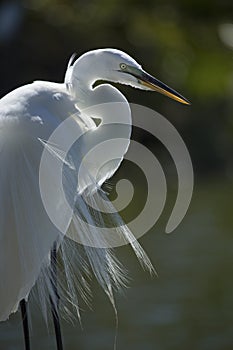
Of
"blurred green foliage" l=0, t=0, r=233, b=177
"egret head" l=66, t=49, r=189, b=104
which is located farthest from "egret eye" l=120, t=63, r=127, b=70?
"blurred green foliage" l=0, t=0, r=233, b=177

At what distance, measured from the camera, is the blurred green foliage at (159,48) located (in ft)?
25.8

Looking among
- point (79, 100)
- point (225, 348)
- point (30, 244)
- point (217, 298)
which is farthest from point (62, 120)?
point (217, 298)

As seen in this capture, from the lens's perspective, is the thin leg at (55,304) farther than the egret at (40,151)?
Yes

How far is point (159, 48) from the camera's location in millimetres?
8109

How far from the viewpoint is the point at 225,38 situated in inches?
Result: 249

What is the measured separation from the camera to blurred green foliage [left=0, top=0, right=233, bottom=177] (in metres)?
7.88

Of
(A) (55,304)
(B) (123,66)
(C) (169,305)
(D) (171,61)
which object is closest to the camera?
(B) (123,66)

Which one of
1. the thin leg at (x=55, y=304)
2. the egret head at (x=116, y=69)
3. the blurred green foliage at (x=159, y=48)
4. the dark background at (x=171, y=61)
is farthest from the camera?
the blurred green foliage at (x=159, y=48)

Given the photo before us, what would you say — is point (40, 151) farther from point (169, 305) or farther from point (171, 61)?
point (171, 61)

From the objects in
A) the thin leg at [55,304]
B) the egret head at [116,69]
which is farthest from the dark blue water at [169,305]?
the egret head at [116,69]

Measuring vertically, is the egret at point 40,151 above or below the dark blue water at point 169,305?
above

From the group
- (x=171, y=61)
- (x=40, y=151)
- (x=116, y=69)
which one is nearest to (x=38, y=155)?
(x=40, y=151)

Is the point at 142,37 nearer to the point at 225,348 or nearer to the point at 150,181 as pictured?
the point at 150,181

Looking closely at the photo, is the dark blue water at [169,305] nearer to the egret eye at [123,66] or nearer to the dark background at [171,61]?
the dark background at [171,61]
